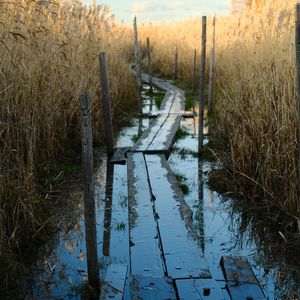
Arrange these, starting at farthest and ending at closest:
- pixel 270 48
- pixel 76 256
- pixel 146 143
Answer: pixel 146 143 < pixel 270 48 < pixel 76 256

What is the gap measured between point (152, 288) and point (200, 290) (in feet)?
0.85

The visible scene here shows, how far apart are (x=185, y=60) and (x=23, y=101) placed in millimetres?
11581

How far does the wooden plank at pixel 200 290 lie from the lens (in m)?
2.59

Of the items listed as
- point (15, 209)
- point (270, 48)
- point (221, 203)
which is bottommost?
point (221, 203)

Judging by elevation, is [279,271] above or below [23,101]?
below

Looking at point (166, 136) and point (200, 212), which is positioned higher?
point (166, 136)

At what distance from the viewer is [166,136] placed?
690cm

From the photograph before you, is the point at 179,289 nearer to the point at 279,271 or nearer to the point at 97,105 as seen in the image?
the point at 279,271

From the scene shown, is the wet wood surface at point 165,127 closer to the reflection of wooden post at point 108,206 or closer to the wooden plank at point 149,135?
the wooden plank at point 149,135

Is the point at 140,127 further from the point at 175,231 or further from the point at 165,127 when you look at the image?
the point at 175,231

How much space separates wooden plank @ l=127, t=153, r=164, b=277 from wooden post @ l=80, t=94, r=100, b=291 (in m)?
0.27

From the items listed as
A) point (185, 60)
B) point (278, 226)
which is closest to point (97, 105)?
point (278, 226)

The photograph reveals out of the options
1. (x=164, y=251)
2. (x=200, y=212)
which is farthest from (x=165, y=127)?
(x=164, y=251)

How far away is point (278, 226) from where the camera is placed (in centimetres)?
377
